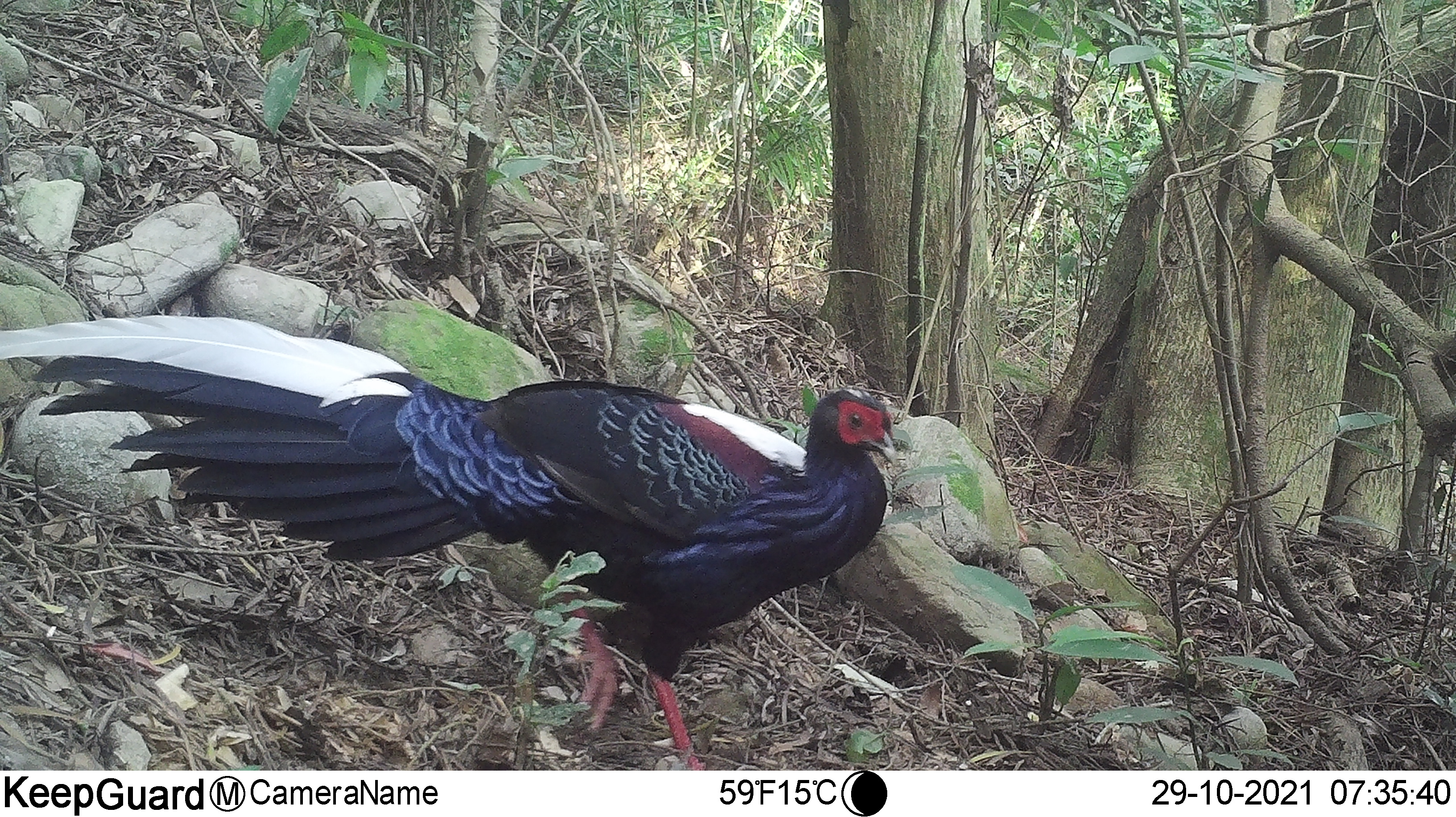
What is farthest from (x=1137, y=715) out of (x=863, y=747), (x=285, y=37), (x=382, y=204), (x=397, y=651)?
(x=285, y=37)

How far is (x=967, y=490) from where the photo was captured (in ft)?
5.84

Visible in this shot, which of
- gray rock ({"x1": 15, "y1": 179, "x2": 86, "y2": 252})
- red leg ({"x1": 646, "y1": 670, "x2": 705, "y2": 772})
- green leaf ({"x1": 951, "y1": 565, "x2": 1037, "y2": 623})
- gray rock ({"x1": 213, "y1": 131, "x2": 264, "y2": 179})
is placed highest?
gray rock ({"x1": 213, "y1": 131, "x2": 264, "y2": 179})

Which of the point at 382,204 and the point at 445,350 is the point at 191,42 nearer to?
the point at 382,204

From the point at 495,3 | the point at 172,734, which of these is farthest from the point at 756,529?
the point at 495,3

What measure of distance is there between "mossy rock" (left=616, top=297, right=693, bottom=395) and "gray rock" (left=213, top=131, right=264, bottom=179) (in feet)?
2.10

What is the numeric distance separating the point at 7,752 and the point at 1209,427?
1959 mm

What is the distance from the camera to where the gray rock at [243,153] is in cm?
182

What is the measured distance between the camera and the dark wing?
151 centimetres

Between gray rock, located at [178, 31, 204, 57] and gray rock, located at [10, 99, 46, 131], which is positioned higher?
gray rock, located at [178, 31, 204, 57]

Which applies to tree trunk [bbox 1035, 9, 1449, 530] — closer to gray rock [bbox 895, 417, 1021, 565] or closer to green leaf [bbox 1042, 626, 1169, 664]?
gray rock [bbox 895, 417, 1021, 565]

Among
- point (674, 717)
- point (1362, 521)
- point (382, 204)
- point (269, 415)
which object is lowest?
point (674, 717)

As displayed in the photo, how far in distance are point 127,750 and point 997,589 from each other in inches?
41.4

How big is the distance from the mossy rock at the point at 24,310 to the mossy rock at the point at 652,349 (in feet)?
2.61

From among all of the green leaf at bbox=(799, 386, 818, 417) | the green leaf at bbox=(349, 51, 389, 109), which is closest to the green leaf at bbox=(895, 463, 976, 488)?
the green leaf at bbox=(799, 386, 818, 417)
